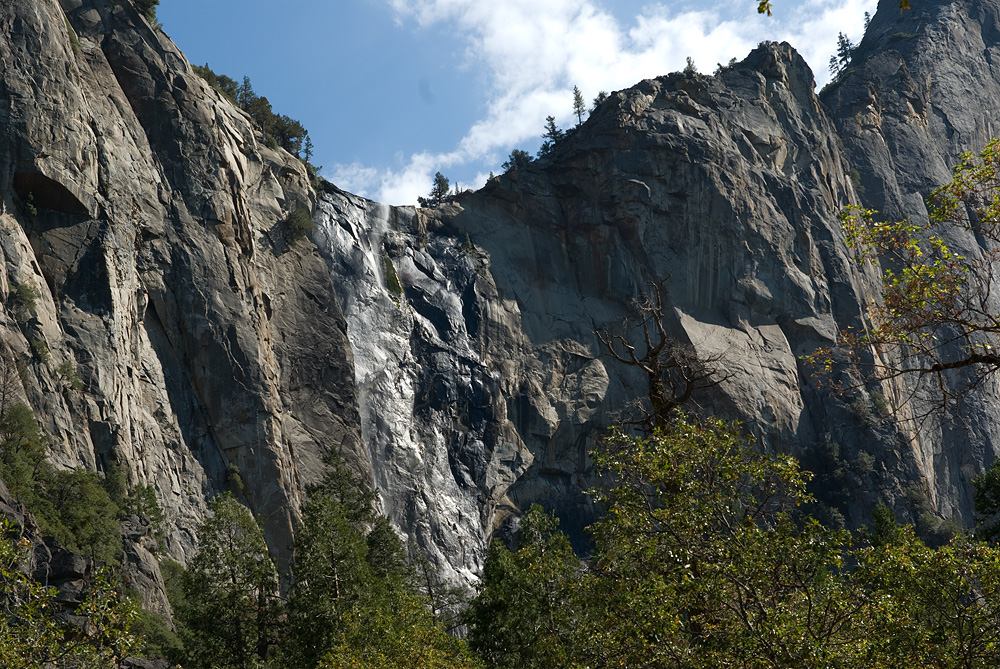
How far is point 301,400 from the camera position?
55.8 meters

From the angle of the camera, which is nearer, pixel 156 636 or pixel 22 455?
pixel 156 636

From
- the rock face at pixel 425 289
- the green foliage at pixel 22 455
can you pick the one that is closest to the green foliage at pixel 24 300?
the rock face at pixel 425 289

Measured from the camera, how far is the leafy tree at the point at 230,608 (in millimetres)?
28422

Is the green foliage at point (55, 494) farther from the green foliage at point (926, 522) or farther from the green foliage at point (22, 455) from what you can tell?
the green foliage at point (926, 522)

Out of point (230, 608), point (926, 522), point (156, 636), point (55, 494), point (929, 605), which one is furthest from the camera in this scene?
point (926, 522)

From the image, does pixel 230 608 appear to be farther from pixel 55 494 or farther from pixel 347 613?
pixel 55 494

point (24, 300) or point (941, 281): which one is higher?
point (24, 300)

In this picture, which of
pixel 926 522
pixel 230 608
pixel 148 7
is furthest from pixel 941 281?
pixel 148 7

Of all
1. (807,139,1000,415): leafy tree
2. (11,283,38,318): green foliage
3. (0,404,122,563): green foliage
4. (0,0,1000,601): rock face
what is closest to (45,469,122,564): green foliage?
(0,404,122,563): green foliage

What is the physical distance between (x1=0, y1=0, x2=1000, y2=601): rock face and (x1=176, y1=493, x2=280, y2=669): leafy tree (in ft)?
30.8

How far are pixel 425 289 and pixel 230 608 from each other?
4376 centimetres

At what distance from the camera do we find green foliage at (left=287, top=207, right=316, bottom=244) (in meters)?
61.8

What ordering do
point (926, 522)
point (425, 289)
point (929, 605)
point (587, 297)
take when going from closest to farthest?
point (929, 605) → point (926, 522) → point (425, 289) → point (587, 297)

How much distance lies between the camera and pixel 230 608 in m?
28.5
